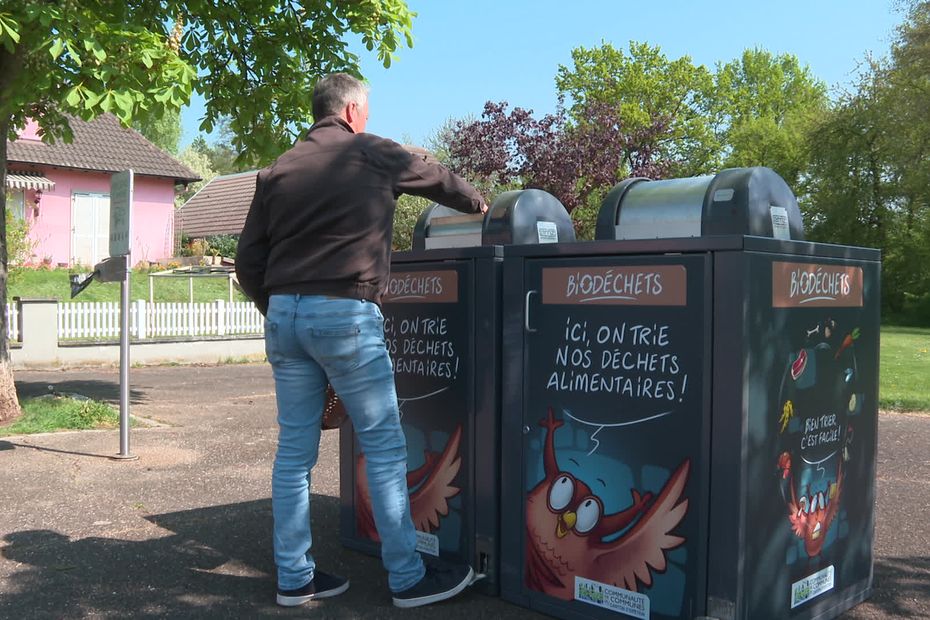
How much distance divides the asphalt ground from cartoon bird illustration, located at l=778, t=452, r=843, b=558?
439 mm

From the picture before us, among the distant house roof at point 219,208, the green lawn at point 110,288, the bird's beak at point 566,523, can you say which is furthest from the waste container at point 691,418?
the distant house roof at point 219,208

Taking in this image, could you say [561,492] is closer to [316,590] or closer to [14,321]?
[316,590]

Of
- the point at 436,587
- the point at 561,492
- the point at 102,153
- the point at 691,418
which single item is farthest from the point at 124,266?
the point at 102,153

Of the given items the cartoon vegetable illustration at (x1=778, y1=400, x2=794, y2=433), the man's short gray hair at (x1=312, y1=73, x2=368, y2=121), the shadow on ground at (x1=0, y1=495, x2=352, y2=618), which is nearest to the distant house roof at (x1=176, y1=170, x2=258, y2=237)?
the shadow on ground at (x1=0, y1=495, x2=352, y2=618)

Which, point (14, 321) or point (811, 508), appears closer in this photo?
point (811, 508)

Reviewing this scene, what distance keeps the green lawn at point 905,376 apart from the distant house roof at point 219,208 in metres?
22.7

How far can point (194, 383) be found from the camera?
12266 mm

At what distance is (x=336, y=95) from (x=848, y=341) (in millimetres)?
2196

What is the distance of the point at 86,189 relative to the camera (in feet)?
84.9

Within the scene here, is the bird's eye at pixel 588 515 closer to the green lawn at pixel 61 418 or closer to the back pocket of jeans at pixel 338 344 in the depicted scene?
the back pocket of jeans at pixel 338 344

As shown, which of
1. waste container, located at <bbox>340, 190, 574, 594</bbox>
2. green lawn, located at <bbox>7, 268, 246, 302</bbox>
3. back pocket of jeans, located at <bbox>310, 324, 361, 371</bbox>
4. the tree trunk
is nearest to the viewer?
back pocket of jeans, located at <bbox>310, 324, 361, 371</bbox>

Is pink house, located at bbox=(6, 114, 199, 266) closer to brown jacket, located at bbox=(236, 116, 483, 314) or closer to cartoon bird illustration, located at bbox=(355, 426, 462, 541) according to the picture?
cartoon bird illustration, located at bbox=(355, 426, 462, 541)

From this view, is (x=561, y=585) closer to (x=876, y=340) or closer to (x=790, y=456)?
(x=790, y=456)

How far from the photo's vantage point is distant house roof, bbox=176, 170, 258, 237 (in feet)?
114
